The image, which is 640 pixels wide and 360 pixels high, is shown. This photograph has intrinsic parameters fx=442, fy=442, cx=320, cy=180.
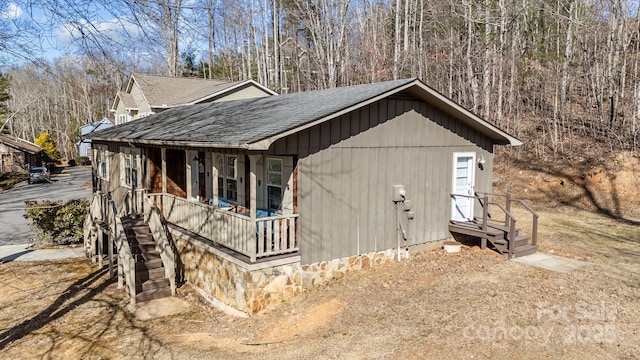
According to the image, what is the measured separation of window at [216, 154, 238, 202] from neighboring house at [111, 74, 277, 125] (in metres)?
13.0

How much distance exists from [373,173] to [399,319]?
357 cm

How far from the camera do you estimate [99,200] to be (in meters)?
14.0

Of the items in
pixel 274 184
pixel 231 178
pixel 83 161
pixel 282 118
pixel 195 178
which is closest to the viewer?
pixel 282 118

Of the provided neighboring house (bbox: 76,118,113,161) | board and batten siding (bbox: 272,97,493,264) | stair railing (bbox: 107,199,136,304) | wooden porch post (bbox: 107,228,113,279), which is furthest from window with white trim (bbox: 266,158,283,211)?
neighboring house (bbox: 76,118,113,161)

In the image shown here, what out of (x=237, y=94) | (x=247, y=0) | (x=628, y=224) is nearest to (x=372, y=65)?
(x=237, y=94)

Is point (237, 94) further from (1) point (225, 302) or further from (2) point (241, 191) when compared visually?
(1) point (225, 302)

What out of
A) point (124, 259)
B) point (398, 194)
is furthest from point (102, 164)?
point (398, 194)

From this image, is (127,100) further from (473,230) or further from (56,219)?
(473,230)

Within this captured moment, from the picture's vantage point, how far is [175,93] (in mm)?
28297

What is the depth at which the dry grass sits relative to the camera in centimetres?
625

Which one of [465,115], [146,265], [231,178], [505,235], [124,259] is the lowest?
[146,265]

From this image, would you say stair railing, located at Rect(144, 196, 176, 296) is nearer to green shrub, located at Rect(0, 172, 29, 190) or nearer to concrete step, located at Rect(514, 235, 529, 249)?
concrete step, located at Rect(514, 235, 529, 249)

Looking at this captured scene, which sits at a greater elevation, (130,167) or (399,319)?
(130,167)

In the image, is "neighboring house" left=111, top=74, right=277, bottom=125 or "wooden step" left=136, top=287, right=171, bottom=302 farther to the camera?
"neighboring house" left=111, top=74, right=277, bottom=125
